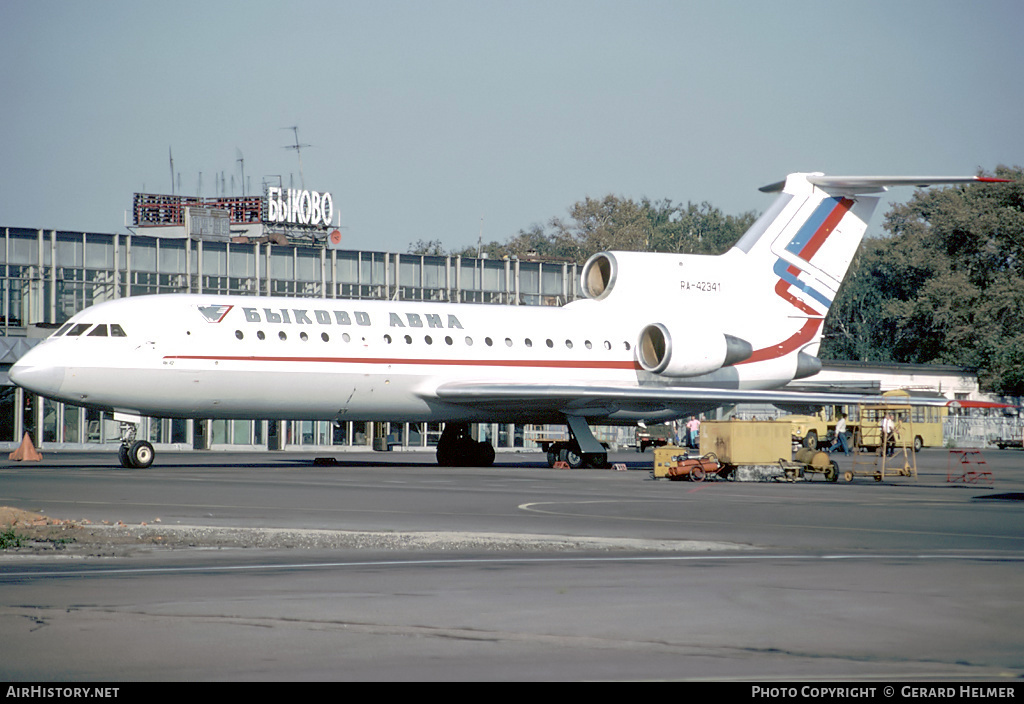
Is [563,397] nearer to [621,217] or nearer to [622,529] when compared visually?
[622,529]

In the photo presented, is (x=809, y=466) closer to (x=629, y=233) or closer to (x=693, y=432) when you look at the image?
(x=693, y=432)

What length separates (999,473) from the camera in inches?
1262

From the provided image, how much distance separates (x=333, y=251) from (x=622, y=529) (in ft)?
140

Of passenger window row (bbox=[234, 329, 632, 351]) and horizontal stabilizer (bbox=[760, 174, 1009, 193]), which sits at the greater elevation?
horizontal stabilizer (bbox=[760, 174, 1009, 193])

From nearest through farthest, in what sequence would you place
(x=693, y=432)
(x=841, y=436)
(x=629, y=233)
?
(x=841, y=436) < (x=693, y=432) < (x=629, y=233)

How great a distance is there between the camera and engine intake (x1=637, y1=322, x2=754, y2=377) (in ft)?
110

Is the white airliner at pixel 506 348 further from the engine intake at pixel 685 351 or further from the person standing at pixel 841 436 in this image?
the person standing at pixel 841 436

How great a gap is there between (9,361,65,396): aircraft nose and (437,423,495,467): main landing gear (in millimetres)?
11445

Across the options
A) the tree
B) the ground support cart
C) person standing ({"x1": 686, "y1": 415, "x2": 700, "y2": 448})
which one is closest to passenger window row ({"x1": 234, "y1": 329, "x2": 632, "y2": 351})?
the ground support cart

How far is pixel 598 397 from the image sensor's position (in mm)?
31078

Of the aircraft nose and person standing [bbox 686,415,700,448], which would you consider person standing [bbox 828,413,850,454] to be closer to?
person standing [bbox 686,415,700,448]

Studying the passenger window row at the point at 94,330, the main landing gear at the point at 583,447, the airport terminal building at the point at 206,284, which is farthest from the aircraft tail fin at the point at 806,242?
the passenger window row at the point at 94,330

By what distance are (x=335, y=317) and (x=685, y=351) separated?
9.89 m

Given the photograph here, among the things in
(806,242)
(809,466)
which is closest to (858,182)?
(806,242)
